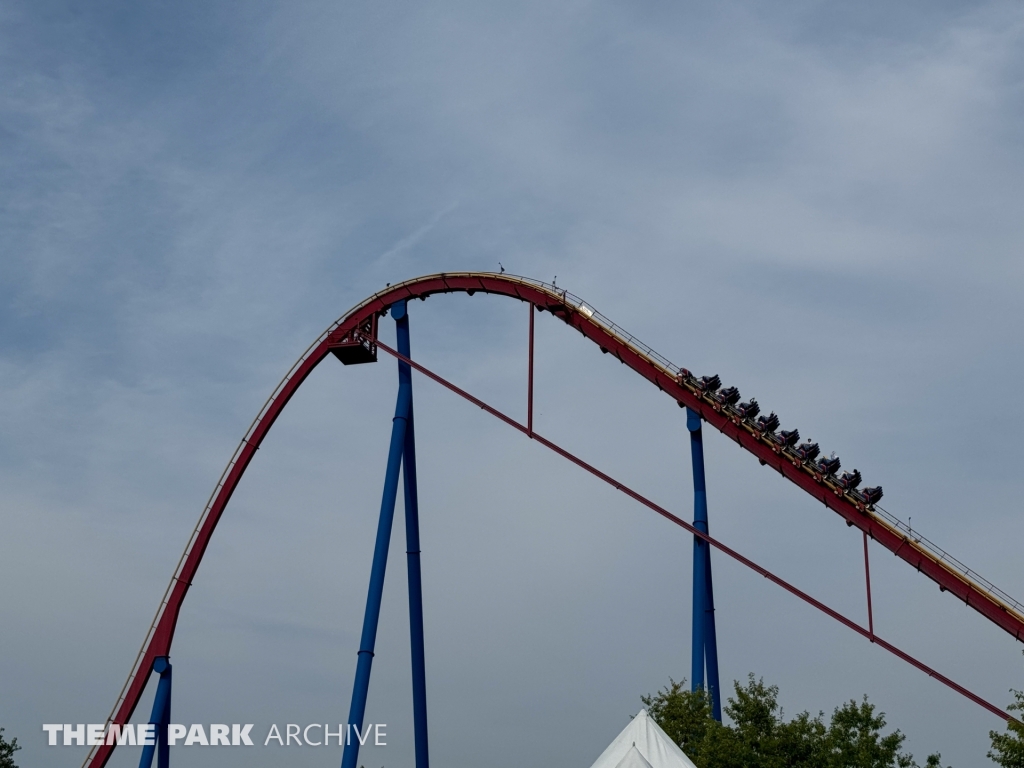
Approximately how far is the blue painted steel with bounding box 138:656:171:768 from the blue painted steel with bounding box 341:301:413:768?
5.24 metres

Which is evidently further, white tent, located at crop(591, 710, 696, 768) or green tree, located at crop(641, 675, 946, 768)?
green tree, located at crop(641, 675, 946, 768)

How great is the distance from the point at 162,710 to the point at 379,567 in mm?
5982

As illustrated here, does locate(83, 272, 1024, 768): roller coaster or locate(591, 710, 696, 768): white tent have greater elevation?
locate(83, 272, 1024, 768): roller coaster

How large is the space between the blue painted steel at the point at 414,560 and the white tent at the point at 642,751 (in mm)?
12091

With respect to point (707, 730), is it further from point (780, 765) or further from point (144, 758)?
point (144, 758)

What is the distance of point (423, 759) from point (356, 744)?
2491 mm

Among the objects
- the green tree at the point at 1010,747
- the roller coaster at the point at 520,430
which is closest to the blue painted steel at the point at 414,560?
the roller coaster at the point at 520,430

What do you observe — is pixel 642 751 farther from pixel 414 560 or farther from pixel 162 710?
pixel 162 710

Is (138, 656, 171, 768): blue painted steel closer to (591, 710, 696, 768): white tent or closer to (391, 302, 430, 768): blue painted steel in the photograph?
(391, 302, 430, 768): blue painted steel

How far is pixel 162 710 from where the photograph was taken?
25719mm

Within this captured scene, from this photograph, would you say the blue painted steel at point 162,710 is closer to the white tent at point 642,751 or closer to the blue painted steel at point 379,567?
the blue painted steel at point 379,567

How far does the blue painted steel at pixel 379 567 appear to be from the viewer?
22.4 m

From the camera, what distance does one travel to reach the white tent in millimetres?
11875

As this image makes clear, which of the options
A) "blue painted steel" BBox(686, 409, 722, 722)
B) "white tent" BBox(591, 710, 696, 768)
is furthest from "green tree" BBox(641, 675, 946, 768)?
"white tent" BBox(591, 710, 696, 768)
